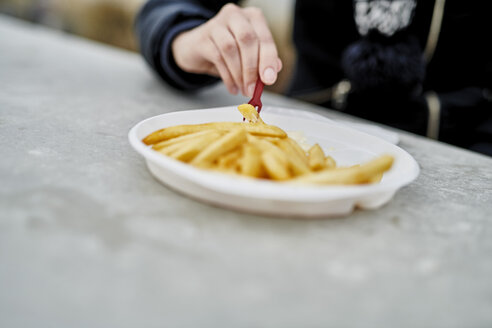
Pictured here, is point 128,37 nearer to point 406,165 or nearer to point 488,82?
point 488,82

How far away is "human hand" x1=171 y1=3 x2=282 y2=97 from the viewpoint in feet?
3.26

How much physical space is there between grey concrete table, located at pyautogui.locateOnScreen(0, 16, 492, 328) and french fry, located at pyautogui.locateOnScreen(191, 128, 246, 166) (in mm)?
66

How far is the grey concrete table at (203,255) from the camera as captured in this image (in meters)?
0.41

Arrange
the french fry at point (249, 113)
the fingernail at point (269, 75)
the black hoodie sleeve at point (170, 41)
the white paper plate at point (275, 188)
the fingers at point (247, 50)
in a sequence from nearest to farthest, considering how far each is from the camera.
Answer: the white paper plate at point (275, 188)
the french fry at point (249, 113)
the fingernail at point (269, 75)
the fingers at point (247, 50)
the black hoodie sleeve at point (170, 41)

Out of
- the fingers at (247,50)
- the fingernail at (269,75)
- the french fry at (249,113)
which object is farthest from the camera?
the fingers at (247,50)

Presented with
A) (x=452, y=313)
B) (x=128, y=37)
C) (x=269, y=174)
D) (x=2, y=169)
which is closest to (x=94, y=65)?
(x=2, y=169)

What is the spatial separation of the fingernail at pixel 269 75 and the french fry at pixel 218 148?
31 centimetres

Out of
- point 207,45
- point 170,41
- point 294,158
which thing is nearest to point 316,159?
point 294,158

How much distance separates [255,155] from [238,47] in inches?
22.2

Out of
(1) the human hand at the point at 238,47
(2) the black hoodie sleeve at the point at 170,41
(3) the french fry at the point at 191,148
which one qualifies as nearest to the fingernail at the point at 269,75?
(1) the human hand at the point at 238,47

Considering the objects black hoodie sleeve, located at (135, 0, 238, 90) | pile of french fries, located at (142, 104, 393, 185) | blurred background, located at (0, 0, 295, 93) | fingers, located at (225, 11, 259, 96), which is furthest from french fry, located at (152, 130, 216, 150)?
blurred background, located at (0, 0, 295, 93)

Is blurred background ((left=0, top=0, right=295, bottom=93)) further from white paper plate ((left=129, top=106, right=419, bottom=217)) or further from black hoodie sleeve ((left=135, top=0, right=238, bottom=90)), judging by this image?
white paper plate ((left=129, top=106, right=419, bottom=217))

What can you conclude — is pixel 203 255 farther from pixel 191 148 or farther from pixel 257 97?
pixel 257 97

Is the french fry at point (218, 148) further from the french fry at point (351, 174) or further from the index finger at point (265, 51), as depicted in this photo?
the index finger at point (265, 51)
